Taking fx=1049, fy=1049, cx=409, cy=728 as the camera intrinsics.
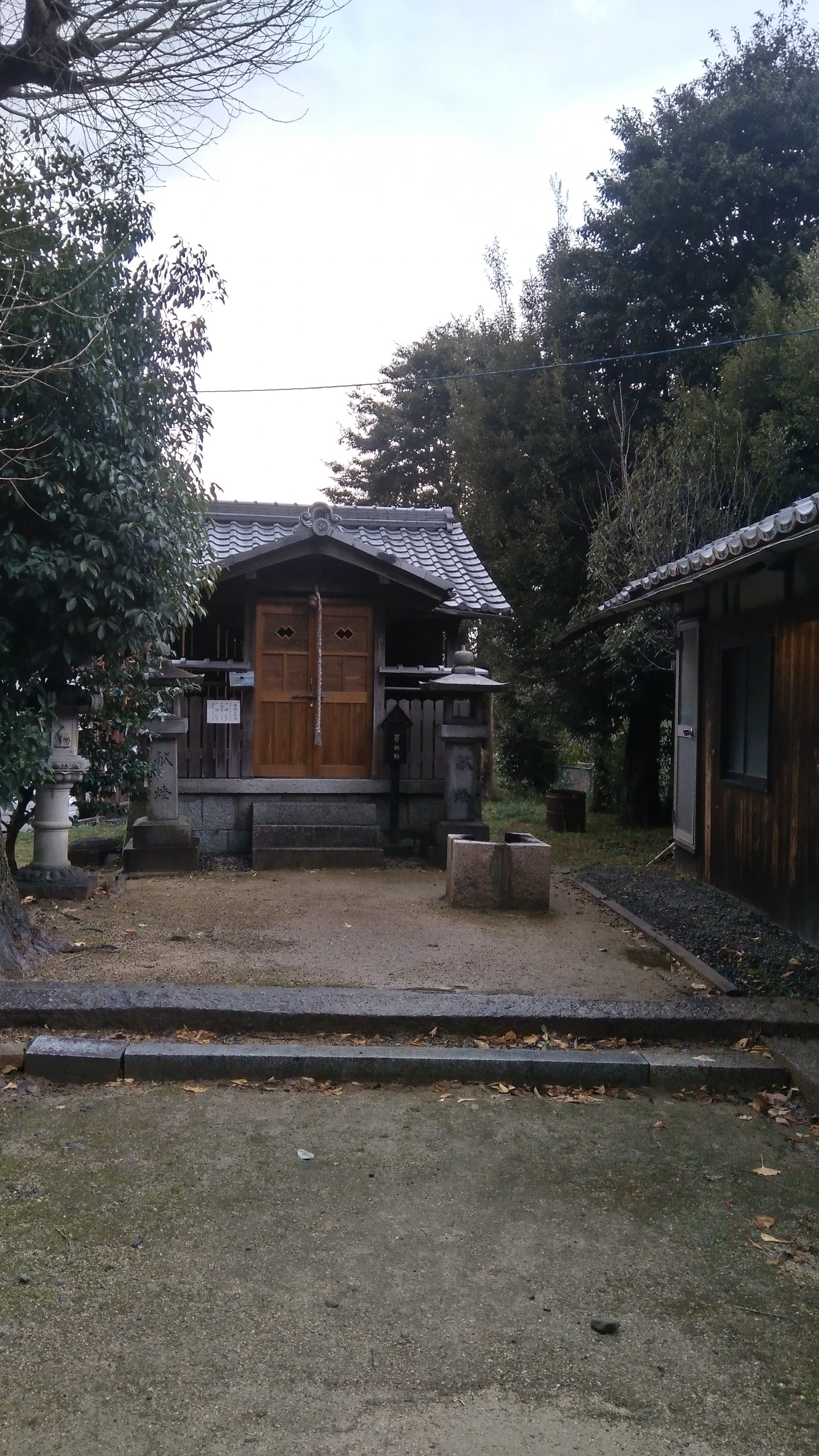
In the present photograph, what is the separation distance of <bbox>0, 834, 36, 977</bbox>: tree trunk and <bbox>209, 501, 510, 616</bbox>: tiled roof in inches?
219

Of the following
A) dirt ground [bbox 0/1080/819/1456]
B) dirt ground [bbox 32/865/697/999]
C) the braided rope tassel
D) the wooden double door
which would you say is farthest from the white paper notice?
dirt ground [bbox 0/1080/819/1456]

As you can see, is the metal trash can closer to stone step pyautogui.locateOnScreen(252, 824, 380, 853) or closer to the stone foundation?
the stone foundation

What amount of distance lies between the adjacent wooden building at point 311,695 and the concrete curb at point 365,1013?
5451mm

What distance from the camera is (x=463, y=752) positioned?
37.3ft

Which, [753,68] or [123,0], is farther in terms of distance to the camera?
[753,68]

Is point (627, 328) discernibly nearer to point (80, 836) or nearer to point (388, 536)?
point (388, 536)

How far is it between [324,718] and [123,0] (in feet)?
24.3

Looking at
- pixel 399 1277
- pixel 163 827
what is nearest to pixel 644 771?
pixel 163 827

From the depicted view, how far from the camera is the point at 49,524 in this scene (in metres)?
6.55

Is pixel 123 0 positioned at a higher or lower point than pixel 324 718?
higher

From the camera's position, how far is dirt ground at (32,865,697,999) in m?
6.27

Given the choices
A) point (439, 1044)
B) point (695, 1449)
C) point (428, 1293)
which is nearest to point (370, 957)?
point (439, 1044)

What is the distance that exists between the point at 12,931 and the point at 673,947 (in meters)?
4.34

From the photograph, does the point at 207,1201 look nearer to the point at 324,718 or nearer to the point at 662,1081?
the point at 662,1081
